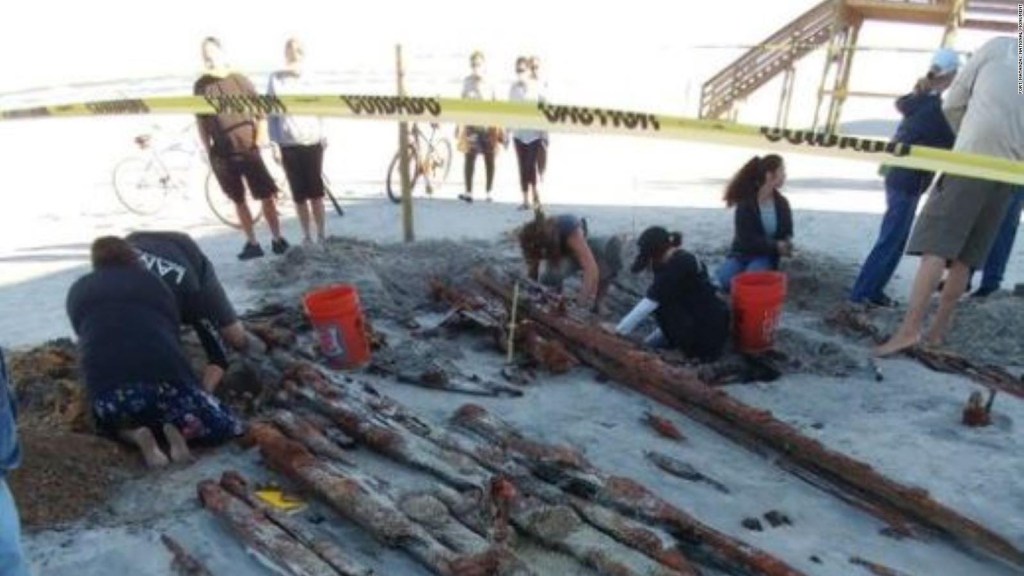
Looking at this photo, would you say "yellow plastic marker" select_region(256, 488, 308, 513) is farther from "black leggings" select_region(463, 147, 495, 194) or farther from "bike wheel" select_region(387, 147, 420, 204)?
"black leggings" select_region(463, 147, 495, 194)

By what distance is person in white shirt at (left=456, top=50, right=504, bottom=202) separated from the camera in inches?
400

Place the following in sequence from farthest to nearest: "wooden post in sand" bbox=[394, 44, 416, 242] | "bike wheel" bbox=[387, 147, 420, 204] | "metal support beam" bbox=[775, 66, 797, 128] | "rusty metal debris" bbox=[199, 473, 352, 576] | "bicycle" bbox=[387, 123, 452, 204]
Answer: "metal support beam" bbox=[775, 66, 797, 128] → "bicycle" bbox=[387, 123, 452, 204] → "bike wheel" bbox=[387, 147, 420, 204] → "wooden post in sand" bbox=[394, 44, 416, 242] → "rusty metal debris" bbox=[199, 473, 352, 576]

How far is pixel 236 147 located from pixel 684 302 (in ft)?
14.2

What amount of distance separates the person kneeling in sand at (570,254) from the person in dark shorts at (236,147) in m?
2.73

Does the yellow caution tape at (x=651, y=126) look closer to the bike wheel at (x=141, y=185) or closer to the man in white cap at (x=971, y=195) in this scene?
the man in white cap at (x=971, y=195)

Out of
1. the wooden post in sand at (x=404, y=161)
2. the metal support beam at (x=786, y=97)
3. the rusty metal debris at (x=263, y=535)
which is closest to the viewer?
the rusty metal debris at (x=263, y=535)

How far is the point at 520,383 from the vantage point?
5.22 metres

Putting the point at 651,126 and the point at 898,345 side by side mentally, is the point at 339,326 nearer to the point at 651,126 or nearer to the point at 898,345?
the point at 651,126

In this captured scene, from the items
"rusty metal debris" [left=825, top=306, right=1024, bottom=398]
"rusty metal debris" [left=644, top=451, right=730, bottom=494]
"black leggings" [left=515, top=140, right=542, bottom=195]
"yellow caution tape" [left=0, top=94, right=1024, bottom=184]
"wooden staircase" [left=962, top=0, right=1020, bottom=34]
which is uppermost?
"wooden staircase" [left=962, top=0, right=1020, bottom=34]

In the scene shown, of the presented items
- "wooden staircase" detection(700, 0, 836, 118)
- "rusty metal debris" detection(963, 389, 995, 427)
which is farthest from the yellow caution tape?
"wooden staircase" detection(700, 0, 836, 118)

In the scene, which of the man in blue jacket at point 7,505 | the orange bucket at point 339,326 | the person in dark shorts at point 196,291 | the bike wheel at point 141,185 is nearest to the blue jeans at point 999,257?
the orange bucket at point 339,326

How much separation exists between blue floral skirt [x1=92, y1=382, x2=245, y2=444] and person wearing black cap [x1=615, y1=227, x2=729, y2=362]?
2.79 meters

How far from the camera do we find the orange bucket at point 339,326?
5.16 meters

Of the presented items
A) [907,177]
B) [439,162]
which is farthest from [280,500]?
[439,162]
